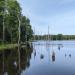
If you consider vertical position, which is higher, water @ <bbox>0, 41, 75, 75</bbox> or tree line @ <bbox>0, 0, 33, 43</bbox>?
tree line @ <bbox>0, 0, 33, 43</bbox>

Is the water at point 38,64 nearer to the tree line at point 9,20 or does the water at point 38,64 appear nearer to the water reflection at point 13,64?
the water reflection at point 13,64

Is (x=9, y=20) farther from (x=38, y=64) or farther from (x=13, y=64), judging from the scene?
(x=13, y=64)

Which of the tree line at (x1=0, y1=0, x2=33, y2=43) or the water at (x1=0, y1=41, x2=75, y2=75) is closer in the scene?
the water at (x1=0, y1=41, x2=75, y2=75)

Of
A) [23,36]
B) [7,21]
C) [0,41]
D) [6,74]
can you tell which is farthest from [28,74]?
[23,36]

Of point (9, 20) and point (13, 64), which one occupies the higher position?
point (9, 20)

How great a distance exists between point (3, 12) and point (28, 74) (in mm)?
62678

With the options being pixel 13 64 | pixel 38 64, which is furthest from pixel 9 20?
pixel 13 64

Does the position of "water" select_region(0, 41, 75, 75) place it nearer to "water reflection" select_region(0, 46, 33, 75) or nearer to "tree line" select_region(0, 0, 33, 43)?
"water reflection" select_region(0, 46, 33, 75)

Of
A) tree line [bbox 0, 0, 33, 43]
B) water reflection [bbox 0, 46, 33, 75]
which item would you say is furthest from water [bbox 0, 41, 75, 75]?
tree line [bbox 0, 0, 33, 43]

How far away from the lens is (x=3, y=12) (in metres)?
93.3

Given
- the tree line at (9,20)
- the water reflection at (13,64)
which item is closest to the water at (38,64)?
the water reflection at (13,64)

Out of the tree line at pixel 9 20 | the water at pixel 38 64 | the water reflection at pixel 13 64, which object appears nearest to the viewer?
the water reflection at pixel 13 64

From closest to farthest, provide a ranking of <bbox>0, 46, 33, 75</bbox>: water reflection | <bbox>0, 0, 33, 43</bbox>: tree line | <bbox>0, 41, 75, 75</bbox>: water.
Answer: <bbox>0, 46, 33, 75</bbox>: water reflection → <bbox>0, 41, 75, 75</bbox>: water → <bbox>0, 0, 33, 43</bbox>: tree line

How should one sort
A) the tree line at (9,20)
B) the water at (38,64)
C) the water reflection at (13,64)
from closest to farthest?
1. the water reflection at (13,64)
2. the water at (38,64)
3. the tree line at (9,20)
